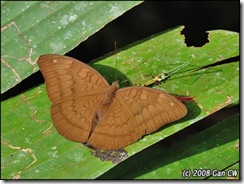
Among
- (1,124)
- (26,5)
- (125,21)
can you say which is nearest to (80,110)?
(1,124)

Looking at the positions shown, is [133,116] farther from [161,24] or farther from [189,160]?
[161,24]

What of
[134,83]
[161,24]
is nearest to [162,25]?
[161,24]

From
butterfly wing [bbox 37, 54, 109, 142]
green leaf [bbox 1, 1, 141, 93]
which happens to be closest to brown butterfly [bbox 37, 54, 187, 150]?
butterfly wing [bbox 37, 54, 109, 142]

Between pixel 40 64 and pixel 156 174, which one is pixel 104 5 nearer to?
pixel 40 64

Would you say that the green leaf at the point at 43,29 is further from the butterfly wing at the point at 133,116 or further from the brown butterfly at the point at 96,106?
the butterfly wing at the point at 133,116

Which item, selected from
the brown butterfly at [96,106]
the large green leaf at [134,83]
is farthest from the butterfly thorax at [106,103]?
the large green leaf at [134,83]

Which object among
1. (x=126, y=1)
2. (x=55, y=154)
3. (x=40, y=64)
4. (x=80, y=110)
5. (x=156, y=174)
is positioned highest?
(x=126, y=1)

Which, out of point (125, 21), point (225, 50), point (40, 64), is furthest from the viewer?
point (125, 21)
